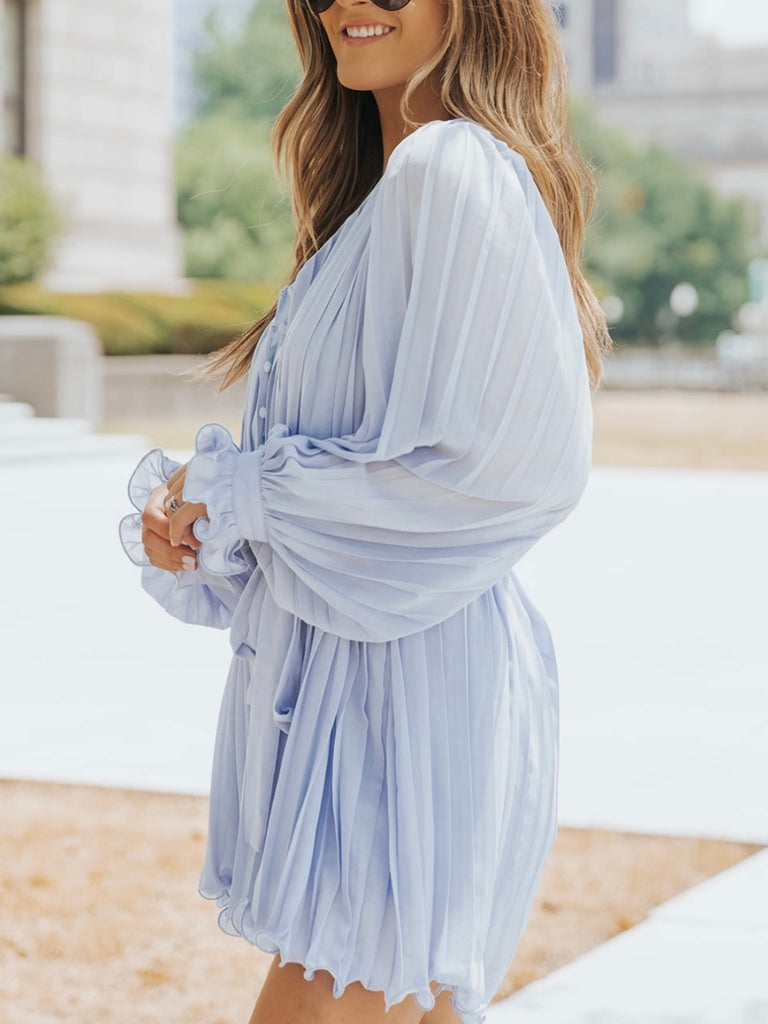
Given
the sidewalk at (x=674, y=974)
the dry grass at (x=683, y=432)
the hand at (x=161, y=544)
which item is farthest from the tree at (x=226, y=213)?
the hand at (x=161, y=544)

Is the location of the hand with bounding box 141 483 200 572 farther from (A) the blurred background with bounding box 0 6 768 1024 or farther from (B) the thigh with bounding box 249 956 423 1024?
(A) the blurred background with bounding box 0 6 768 1024

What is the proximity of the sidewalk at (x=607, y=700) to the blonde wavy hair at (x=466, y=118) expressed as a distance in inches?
74.3

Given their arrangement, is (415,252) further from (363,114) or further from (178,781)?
(178,781)

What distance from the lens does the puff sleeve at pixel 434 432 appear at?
181 centimetres

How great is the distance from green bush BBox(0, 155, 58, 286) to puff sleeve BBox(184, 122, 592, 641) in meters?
23.4

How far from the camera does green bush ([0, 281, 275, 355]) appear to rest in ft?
78.9

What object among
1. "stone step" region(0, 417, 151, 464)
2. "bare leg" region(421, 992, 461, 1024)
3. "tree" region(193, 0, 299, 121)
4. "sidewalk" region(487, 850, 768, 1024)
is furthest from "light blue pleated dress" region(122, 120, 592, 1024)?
"tree" region(193, 0, 299, 121)

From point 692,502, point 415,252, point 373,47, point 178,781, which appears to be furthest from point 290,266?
point 692,502

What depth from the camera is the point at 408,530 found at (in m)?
1.86

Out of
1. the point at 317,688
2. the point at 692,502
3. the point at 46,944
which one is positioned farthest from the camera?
the point at 692,502

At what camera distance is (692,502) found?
46.9 feet

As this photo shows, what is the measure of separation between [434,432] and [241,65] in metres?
81.1

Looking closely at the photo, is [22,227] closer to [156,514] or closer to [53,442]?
[53,442]

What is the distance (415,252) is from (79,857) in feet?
10.5
